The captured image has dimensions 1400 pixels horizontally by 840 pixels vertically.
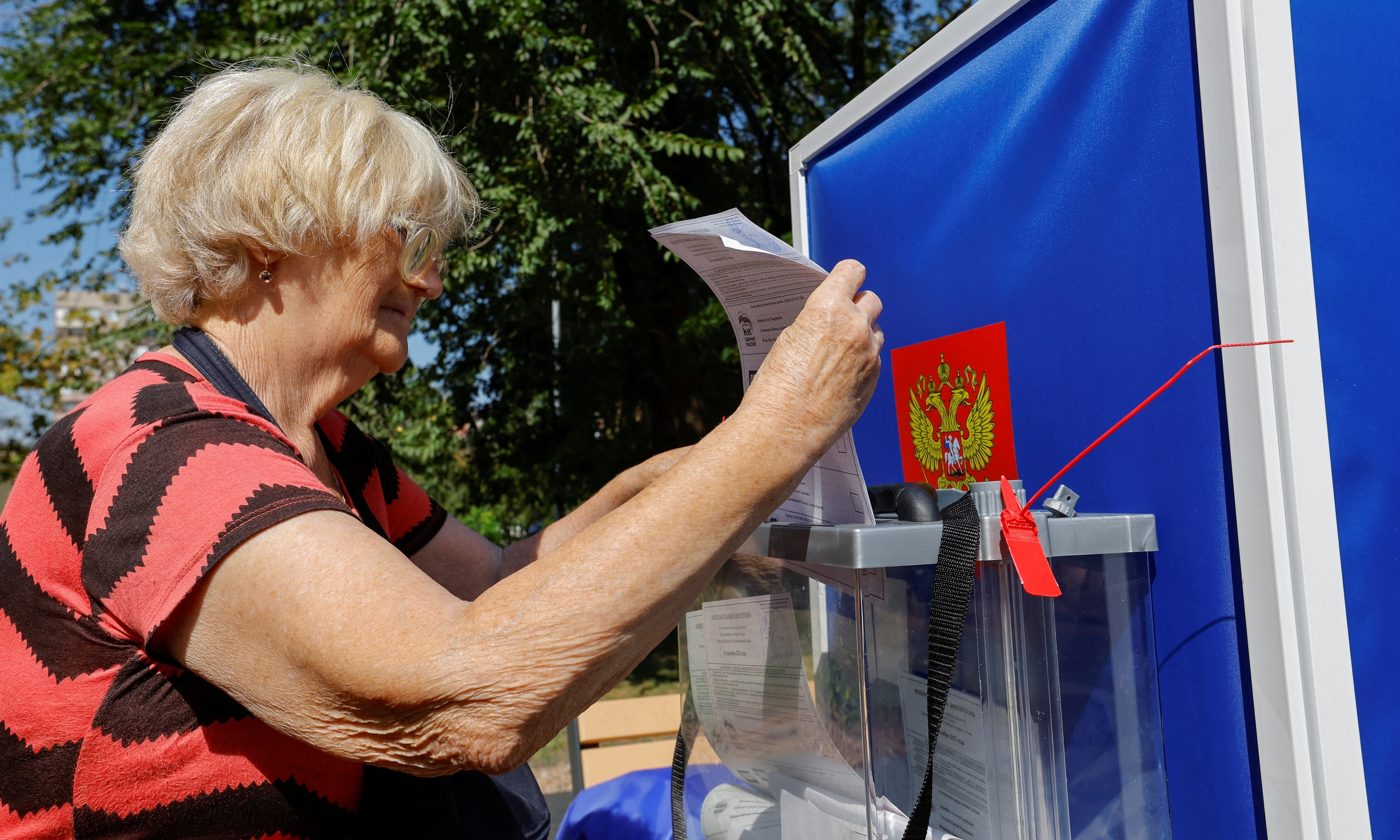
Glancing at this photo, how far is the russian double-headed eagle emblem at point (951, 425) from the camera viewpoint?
1229 mm

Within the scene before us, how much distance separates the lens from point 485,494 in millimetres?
7734

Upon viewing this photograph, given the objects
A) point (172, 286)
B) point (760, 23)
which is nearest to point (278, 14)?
point (760, 23)

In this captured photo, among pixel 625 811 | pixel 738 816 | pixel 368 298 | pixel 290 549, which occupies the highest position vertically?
pixel 368 298

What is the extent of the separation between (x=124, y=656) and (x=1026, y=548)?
0.98 metres

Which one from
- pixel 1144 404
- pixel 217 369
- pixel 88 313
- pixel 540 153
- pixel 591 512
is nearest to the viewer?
pixel 1144 404

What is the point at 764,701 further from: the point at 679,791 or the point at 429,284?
the point at 429,284

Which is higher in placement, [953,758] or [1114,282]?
[1114,282]

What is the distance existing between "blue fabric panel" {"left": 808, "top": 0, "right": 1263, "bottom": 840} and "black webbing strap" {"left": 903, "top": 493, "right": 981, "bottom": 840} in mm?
236

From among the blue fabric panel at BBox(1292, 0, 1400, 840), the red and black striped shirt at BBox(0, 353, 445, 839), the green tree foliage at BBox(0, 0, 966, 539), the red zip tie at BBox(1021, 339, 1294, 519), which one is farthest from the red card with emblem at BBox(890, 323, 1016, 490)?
the green tree foliage at BBox(0, 0, 966, 539)

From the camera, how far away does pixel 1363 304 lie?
859mm

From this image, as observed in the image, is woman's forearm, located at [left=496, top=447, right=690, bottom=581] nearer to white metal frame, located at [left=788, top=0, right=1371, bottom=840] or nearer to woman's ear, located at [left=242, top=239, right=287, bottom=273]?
woman's ear, located at [left=242, top=239, right=287, bottom=273]

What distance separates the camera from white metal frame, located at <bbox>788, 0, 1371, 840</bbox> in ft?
2.69

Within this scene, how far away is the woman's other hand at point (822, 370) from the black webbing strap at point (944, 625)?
0.16 metres

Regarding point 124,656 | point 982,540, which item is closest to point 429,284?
point 124,656
